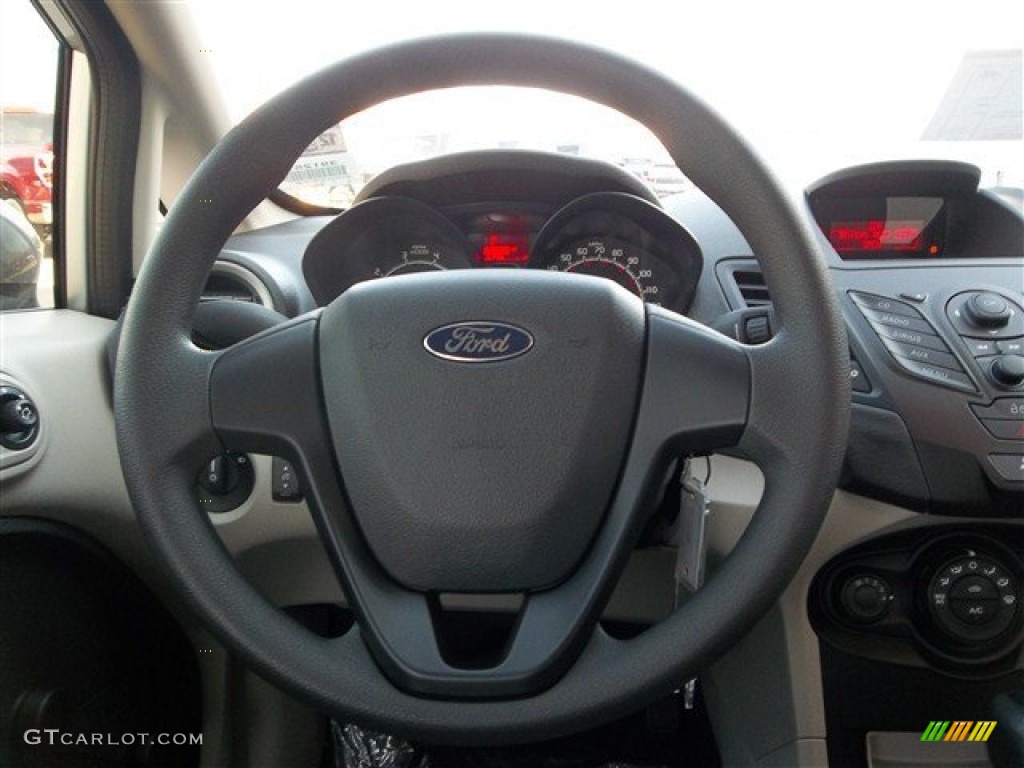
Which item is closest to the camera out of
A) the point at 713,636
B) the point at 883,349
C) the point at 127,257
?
the point at 713,636

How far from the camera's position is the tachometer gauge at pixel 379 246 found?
1.22 m

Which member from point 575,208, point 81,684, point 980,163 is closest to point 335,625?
point 81,684

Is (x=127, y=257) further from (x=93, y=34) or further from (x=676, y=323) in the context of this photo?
(x=676, y=323)

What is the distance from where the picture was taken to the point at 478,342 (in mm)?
818

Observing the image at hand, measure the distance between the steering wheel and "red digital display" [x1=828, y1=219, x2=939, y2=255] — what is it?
1.98 feet

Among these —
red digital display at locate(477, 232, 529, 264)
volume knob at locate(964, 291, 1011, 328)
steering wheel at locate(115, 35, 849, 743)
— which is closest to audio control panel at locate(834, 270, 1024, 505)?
volume knob at locate(964, 291, 1011, 328)

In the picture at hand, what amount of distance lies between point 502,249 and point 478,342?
54 cm

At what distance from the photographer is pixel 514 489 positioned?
0.80m

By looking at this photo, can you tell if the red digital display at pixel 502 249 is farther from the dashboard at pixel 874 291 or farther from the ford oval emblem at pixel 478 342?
the ford oval emblem at pixel 478 342

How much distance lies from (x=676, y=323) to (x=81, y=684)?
93cm

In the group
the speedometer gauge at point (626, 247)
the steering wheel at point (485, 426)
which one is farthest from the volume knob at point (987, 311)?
the steering wheel at point (485, 426)

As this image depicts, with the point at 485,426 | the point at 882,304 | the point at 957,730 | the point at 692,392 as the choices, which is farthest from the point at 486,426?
the point at 957,730

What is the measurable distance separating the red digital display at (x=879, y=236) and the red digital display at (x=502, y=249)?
45 centimetres

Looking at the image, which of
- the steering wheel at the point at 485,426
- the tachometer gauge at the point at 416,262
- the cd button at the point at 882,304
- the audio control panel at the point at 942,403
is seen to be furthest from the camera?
the tachometer gauge at the point at 416,262
